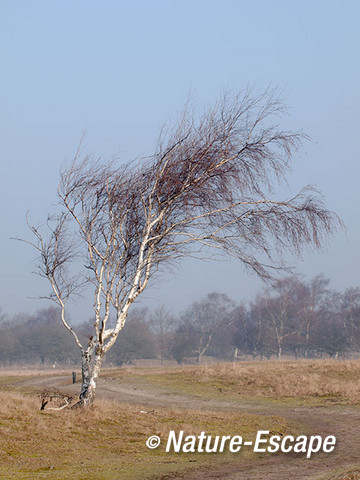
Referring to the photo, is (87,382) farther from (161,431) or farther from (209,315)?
(209,315)

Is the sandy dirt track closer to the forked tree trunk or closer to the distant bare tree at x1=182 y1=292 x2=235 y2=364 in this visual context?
the forked tree trunk

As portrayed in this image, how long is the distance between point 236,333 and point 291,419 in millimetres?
76481

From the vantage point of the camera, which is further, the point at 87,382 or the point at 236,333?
the point at 236,333

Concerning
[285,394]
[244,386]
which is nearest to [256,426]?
[285,394]

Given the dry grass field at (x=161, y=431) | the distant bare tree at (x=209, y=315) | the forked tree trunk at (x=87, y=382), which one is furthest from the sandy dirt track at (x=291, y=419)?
the distant bare tree at (x=209, y=315)

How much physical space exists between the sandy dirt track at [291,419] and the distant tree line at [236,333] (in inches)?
2038

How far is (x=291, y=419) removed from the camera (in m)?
20.0

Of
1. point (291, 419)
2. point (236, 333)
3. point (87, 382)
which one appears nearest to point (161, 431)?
point (87, 382)

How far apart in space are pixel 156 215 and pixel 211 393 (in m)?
13.8

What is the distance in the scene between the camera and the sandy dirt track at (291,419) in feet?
36.2

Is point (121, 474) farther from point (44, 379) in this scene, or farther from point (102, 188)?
point (44, 379)

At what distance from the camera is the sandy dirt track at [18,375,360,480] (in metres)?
11.0

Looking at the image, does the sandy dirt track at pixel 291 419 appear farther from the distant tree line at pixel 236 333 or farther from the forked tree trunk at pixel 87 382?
the distant tree line at pixel 236 333

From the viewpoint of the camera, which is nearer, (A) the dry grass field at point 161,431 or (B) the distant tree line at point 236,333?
(A) the dry grass field at point 161,431
